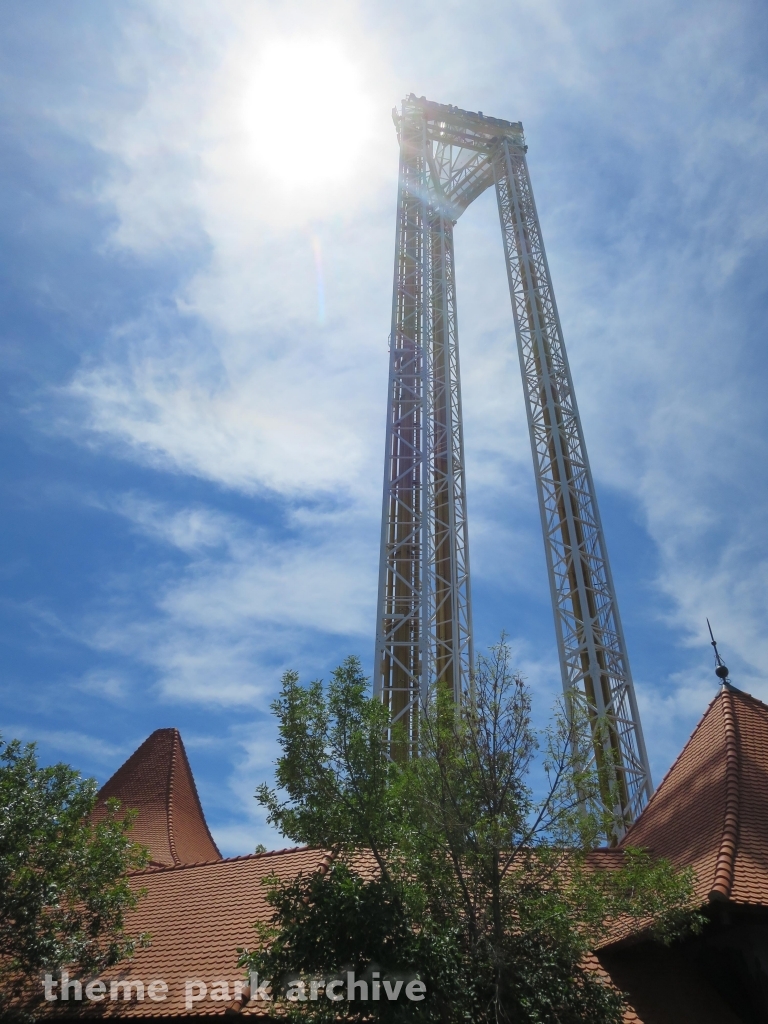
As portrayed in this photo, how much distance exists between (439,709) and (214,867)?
17.5 ft

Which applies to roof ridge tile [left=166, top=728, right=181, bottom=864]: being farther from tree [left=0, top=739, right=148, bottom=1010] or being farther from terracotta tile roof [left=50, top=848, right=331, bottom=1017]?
tree [left=0, top=739, right=148, bottom=1010]

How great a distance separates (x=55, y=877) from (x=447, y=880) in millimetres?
4636

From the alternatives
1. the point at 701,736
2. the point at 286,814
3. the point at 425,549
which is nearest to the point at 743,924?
the point at 701,736

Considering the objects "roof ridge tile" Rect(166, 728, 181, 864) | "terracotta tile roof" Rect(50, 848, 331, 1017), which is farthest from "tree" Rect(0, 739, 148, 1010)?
"roof ridge tile" Rect(166, 728, 181, 864)

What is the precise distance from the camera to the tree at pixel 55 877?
8672 mm

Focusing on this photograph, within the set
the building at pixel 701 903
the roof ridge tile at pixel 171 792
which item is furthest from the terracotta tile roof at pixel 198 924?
the roof ridge tile at pixel 171 792

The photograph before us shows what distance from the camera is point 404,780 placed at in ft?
25.7

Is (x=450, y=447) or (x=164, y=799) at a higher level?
(x=450, y=447)

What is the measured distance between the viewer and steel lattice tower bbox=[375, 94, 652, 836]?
19.2 metres

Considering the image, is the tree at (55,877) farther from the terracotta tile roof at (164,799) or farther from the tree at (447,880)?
the terracotta tile roof at (164,799)

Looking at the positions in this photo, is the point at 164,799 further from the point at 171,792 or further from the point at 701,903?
the point at 701,903

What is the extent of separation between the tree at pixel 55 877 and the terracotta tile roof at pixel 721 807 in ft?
21.1

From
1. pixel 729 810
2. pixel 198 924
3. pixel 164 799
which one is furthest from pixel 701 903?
pixel 164 799

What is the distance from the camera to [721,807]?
974 cm
